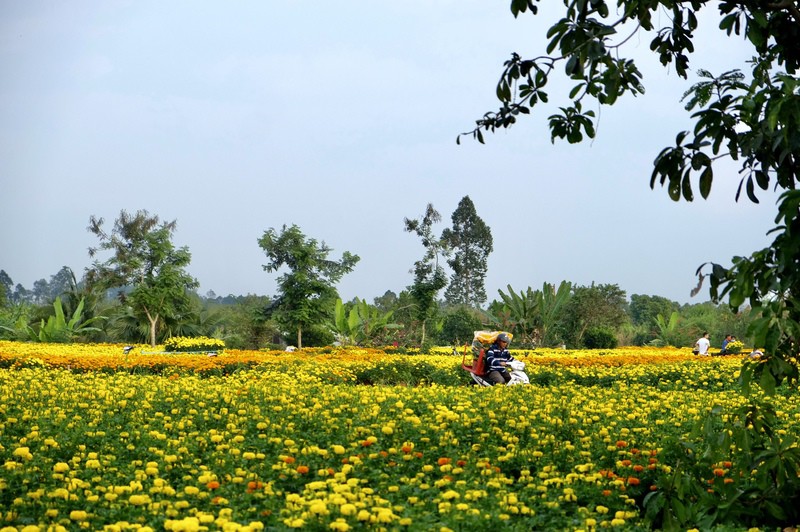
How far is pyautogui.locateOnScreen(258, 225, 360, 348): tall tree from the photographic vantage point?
2605 centimetres

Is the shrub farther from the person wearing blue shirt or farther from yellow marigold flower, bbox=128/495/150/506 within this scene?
yellow marigold flower, bbox=128/495/150/506

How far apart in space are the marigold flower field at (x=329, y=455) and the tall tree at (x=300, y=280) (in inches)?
634

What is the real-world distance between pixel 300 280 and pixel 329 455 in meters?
20.7

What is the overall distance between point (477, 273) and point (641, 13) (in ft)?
151

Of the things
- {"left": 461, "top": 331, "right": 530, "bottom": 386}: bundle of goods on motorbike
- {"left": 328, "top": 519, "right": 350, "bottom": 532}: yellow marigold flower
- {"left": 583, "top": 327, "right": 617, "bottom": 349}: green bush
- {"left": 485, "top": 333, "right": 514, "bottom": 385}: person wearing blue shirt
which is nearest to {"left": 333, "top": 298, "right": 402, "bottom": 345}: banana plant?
{"left": 583, "top": 327, "right": 617, "bottom": 349}: green bush

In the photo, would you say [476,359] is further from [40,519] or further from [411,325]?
[411,325]

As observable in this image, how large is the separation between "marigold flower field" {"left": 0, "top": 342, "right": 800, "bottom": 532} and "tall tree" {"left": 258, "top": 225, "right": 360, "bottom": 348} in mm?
16108

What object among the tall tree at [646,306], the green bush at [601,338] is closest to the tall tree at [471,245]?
the tall tree at [646,306]

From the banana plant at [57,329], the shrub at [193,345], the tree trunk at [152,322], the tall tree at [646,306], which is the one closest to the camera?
the shrub at [193,345]

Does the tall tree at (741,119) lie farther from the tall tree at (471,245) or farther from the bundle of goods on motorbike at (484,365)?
the tall tree at (471,245)

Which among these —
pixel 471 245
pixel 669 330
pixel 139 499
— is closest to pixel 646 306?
pixel 471 245

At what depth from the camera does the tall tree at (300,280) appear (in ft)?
85.5

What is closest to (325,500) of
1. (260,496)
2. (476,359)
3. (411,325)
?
(260,496)

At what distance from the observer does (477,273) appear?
162 feet
